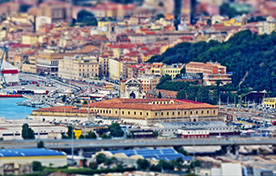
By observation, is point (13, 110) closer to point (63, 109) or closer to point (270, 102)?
point (63, 109)

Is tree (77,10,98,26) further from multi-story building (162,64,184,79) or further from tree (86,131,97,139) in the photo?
tree (86,131,97,139)

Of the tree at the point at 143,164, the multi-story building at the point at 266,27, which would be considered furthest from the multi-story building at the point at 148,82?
the tree at the point at 143,164

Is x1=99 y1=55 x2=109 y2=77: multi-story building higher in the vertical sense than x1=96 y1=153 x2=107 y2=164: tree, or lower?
higher

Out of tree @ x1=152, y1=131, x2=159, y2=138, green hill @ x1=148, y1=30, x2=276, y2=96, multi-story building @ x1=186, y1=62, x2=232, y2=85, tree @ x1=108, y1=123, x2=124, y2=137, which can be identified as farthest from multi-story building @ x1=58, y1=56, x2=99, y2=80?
tree @ x1=152, y1=131, x2=159, y2=138

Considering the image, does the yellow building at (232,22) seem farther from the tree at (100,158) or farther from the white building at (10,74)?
the tree at (100,158)

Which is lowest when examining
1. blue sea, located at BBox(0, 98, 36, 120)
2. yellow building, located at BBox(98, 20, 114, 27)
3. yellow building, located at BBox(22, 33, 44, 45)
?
blue sea, located at BBox(0, 98, 36, 120)
